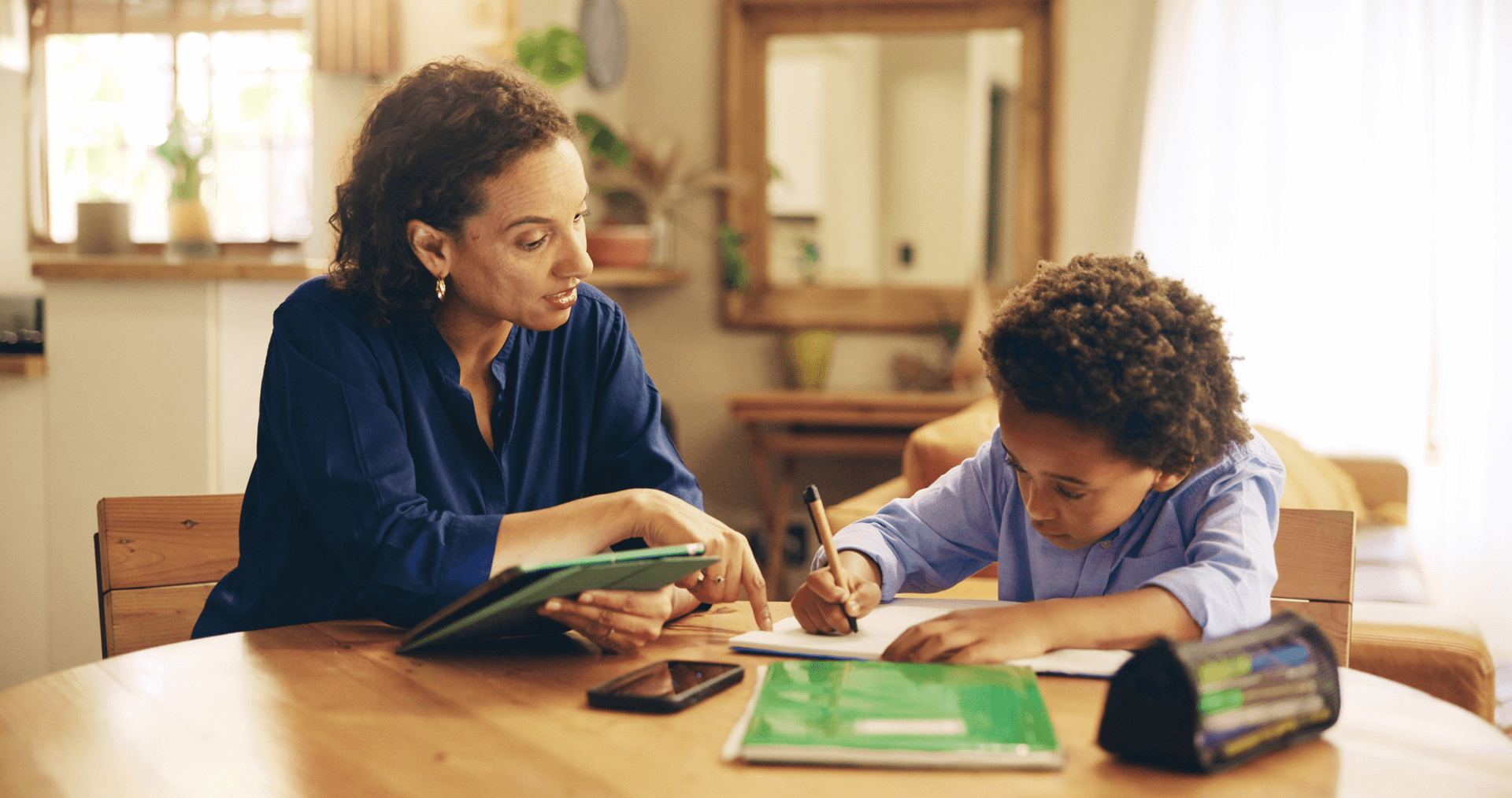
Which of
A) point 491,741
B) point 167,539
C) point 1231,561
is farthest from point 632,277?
point 491,741

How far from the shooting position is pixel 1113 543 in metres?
1.06

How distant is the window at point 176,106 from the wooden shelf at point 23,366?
1.21 metres

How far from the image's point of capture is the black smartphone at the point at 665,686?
30.2 inches

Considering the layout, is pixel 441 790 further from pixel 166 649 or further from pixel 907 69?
pixel 907 69

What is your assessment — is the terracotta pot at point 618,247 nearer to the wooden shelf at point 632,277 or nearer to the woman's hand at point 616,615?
the wooden shelf at point 632,277

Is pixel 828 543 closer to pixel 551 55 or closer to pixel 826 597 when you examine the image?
pixel 826 597

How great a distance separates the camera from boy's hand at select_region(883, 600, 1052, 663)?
2.71ft

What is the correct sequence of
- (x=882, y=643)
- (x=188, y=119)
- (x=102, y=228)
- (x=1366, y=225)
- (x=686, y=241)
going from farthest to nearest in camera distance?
(x=686, y=241)
(x=188, y=119)
(x=1366, y=225)
(x=102, y=228)
(x=882, y=643)

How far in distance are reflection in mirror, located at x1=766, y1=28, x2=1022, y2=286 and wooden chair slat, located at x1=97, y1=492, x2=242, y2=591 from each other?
3051mm

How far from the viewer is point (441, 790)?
637 mm

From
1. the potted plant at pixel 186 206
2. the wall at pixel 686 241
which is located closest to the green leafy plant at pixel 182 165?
the potted plant at pixel 186 206

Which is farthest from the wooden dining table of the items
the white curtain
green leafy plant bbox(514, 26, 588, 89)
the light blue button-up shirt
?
the white curtain

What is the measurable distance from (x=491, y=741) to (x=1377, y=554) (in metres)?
2.67

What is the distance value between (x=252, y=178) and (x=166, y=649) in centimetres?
328
